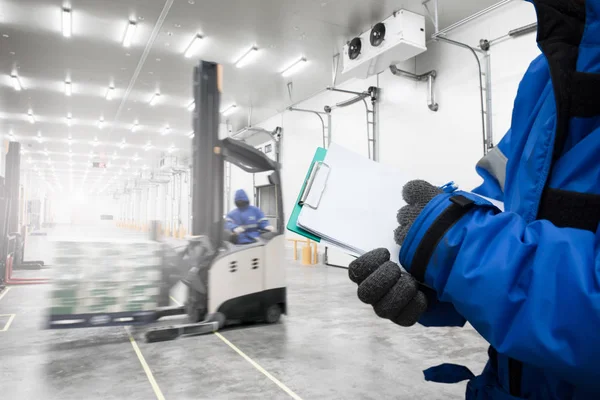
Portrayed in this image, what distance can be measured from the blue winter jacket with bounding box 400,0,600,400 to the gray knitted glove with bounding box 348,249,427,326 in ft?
0.16

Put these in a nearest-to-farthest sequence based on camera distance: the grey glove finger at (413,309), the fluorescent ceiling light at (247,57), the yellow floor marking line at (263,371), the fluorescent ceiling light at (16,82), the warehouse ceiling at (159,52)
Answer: the grey glove finger at (413,309), the yellow floor marking line at (263,371), the warehouse ceiling at (159,52), the fluorescent ceiling light at (247,57), the fluorescent ceiling light at (16,82)

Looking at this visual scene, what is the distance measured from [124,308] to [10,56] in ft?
29.5

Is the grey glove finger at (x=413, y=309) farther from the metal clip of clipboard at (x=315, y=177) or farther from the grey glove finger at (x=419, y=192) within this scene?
the metal clip of clipboard at (x=315, y=177)

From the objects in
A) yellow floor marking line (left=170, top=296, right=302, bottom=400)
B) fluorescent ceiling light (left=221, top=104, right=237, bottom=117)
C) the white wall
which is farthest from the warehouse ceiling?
yellow floor marking line (left=170, top=296, right=302, bottom=400)

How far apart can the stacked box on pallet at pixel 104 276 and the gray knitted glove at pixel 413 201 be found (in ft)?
15.1

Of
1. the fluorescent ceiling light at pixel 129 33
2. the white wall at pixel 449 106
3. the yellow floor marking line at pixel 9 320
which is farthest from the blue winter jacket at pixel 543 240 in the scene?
the fluorescent ceiling light at pixel 129 33

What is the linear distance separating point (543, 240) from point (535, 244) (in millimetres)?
17

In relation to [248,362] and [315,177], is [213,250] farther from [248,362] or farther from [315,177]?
[315,177]

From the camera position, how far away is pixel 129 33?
893 centimetres

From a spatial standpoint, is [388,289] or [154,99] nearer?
[388,289]

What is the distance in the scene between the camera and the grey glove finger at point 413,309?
97cm

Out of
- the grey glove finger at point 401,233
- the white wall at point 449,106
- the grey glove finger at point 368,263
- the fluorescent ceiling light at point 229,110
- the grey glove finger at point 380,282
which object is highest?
the fluorescent ceiling light at point 229,110

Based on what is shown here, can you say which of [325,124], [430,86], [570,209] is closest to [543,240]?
[570,209]

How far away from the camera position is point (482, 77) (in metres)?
7.61
